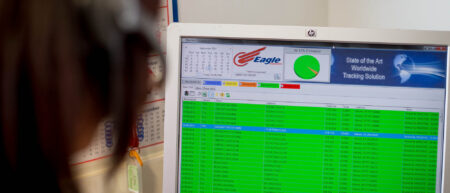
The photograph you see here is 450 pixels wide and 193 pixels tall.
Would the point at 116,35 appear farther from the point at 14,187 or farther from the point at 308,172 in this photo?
the point at 308,172

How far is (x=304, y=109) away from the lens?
67 cm

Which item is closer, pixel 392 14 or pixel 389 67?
pixel 389 67

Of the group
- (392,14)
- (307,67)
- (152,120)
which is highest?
(392,14)

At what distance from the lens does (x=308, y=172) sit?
68cm

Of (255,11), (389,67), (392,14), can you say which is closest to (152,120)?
(255,11)

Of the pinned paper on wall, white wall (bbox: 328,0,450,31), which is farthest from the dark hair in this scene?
white wall (bbox: 328,0,450,31)

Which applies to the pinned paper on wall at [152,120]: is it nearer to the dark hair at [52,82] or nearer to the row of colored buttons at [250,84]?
the row of colored buttons at [250,84]

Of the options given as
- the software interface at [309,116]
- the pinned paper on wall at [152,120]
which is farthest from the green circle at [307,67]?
the pinned paper on wall at [152,120]

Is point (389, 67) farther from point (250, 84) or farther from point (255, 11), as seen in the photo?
point (255, 11)

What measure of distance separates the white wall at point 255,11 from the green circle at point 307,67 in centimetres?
35

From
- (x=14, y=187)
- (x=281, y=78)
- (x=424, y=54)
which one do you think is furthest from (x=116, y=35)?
(x=424, y=54)

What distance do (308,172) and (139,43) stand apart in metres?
0.46

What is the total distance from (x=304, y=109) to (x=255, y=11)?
464mm

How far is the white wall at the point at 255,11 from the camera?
93cm
